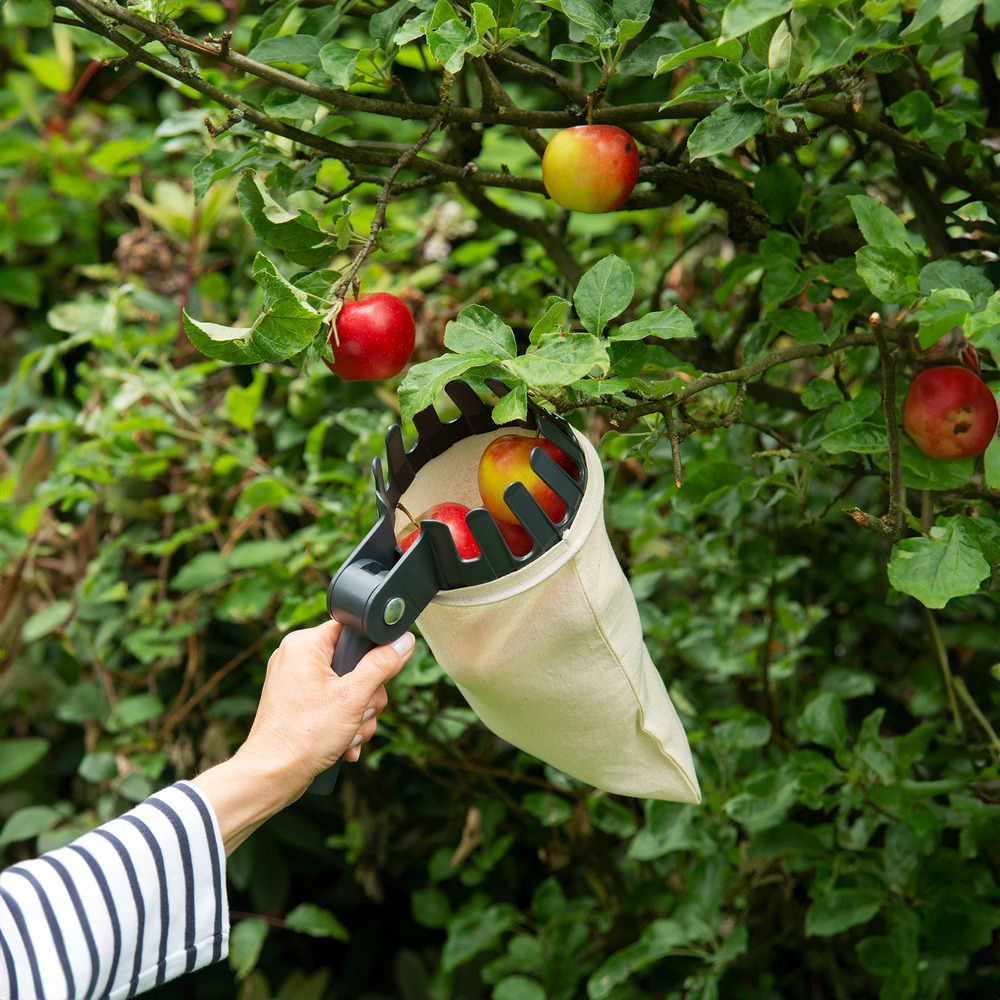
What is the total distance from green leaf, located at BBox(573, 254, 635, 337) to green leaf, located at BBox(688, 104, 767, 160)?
10 cm

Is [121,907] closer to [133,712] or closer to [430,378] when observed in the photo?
[430,378]

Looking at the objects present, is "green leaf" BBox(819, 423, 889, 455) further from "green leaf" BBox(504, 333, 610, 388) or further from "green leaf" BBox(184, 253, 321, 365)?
"green leaf" BBox(184, 253, 321, 365)

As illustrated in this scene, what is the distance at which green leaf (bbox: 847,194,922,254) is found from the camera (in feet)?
2.35

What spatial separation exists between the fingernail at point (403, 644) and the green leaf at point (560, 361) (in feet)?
0.70

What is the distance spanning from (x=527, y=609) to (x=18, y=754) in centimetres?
114

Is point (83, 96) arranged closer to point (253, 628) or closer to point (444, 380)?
point (253, 628)

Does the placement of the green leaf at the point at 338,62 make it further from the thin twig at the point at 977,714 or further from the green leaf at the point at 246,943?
the green leaf at the point at 246,943

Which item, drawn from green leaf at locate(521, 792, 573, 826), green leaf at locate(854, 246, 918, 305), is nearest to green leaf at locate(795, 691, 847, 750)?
green leaf at locate(521, 792, 573, 826)

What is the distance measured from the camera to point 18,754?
56.7 inches

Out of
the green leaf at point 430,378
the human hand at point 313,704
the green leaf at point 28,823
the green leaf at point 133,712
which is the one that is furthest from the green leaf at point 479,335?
the green leaf at point 28,823

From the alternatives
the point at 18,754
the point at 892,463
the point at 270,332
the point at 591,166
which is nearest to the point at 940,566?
the point at 892,463

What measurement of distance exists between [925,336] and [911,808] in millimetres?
523

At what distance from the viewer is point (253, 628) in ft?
4.92

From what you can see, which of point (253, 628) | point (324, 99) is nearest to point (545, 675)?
point (324, 99)
